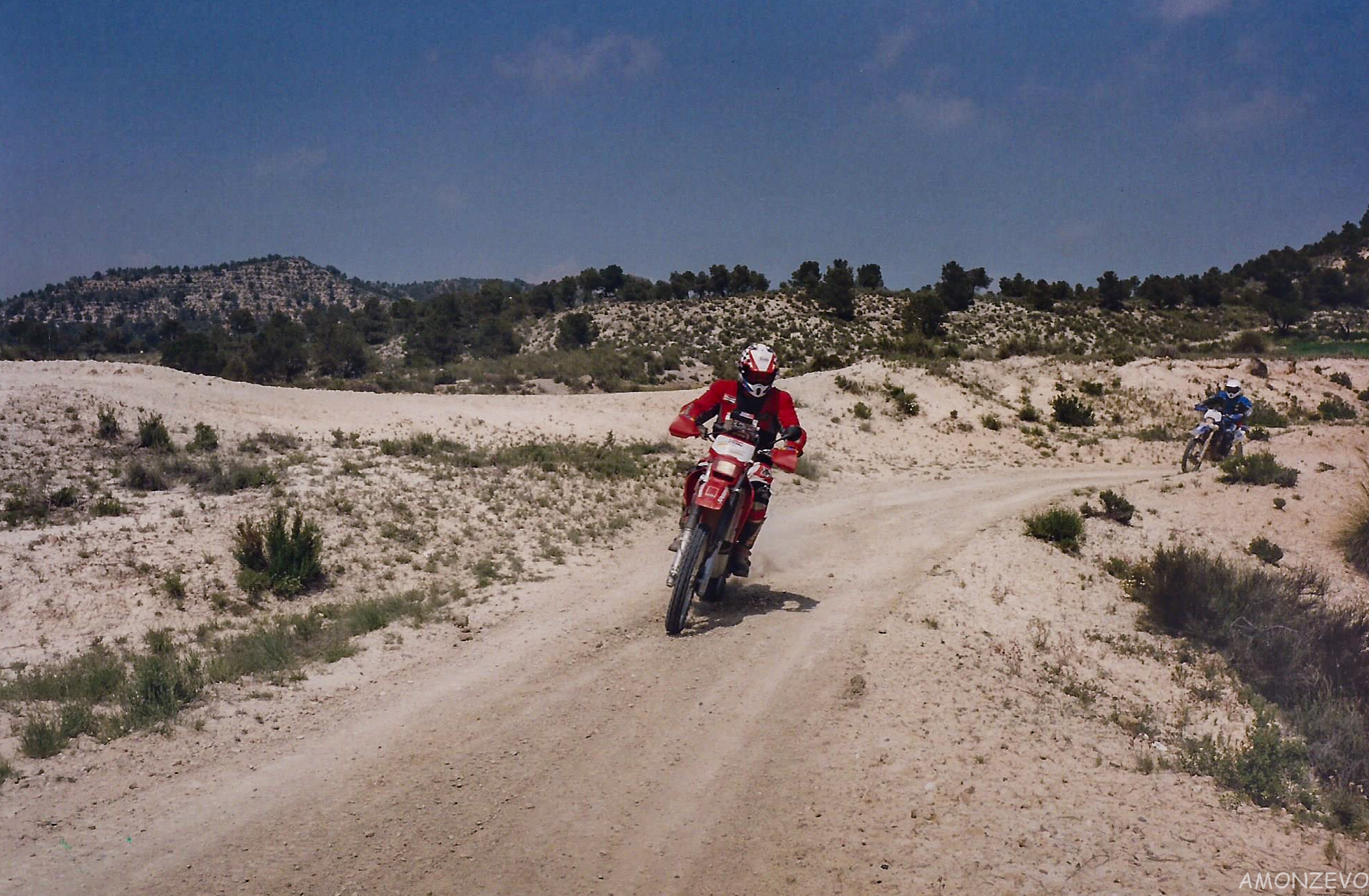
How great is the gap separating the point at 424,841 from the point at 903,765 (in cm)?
306

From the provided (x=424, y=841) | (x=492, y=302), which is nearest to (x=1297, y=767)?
(x=424, y=841)

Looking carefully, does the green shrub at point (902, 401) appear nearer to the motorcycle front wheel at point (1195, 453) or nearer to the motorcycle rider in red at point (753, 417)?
the motorcycle front wheel at point (1195, 453)

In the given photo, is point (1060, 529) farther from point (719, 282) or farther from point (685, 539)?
point (719, 282)

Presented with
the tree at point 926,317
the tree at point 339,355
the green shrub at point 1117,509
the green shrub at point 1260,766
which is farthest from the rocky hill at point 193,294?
the green shrub at point 1260,766

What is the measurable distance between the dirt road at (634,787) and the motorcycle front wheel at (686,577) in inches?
7.5

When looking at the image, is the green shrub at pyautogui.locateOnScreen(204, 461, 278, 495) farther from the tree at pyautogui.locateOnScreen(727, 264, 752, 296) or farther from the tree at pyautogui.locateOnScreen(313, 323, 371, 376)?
the tree at pyautogui.locateOnScreen(727, 264, 752, 296)

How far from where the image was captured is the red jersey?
8.63 m

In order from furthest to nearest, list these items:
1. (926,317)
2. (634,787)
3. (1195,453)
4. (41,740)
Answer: (926,317)
(1195,453)
(41,740)
(634,787)

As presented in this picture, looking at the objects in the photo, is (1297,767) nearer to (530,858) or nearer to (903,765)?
(903,765)

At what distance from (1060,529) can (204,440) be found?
14.3m

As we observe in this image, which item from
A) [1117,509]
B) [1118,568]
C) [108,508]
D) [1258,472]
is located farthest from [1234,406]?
[108,508]

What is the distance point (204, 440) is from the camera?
14531 millimetres

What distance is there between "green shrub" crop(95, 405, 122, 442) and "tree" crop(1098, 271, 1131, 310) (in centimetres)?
7066

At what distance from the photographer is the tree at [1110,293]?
68500 mm
